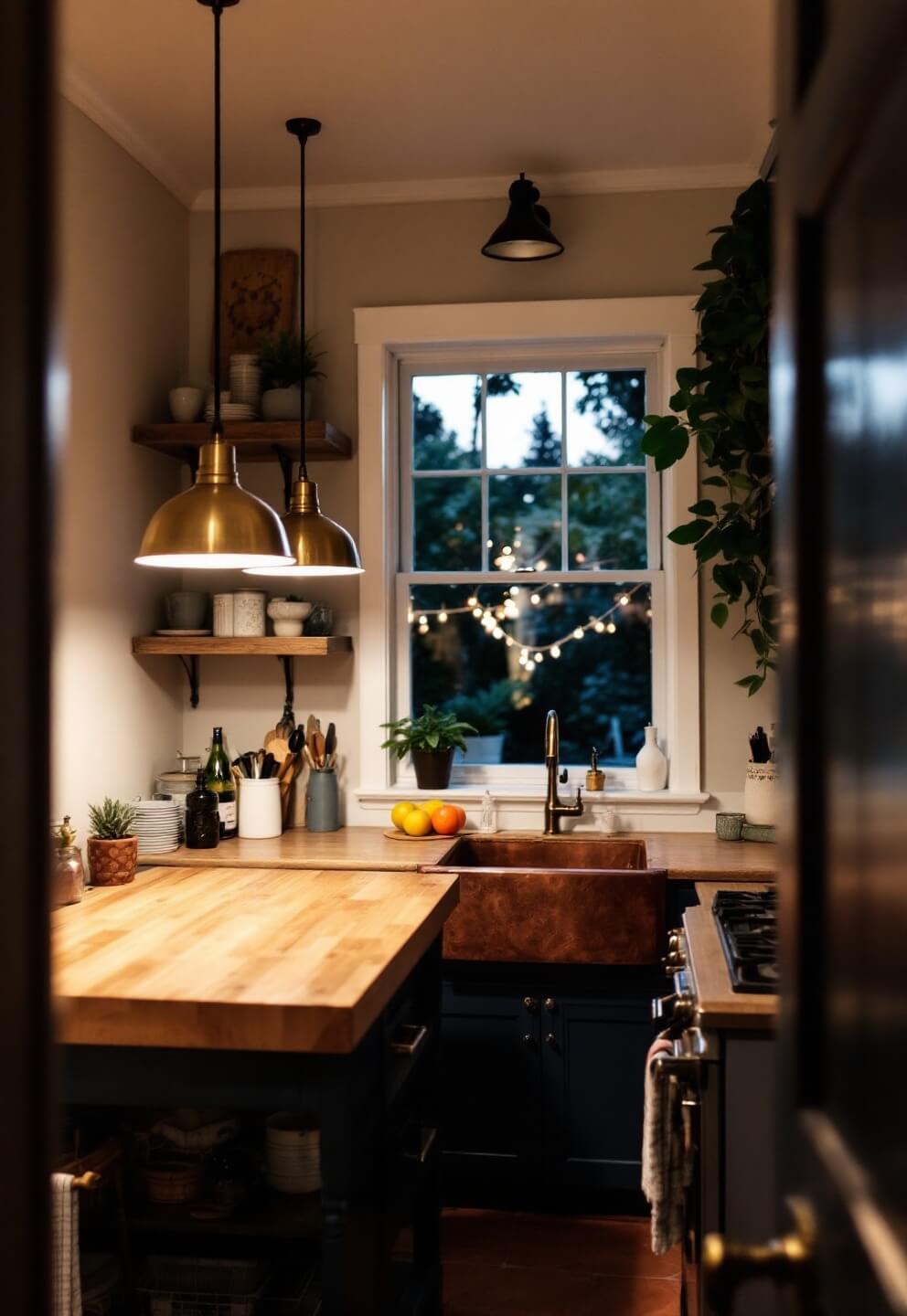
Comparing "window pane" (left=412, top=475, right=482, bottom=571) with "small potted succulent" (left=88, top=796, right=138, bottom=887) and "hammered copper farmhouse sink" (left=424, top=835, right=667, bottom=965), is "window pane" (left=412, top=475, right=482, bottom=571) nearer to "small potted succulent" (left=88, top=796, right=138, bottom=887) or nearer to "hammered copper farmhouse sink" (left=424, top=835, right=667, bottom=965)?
"hammered copper farmhouse sink" (left=424, top=835, right=667, bottom=965)

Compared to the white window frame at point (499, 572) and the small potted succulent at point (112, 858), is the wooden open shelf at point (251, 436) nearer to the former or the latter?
the white window frame at point (499, 572)

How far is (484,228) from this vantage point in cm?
425

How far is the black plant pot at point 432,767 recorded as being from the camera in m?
4.16

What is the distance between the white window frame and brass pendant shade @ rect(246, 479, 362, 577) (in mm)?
1122

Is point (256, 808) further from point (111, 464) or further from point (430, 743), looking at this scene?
point (111, 464)

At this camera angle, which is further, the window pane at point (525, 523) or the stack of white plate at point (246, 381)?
the window pane at point (525, 523)

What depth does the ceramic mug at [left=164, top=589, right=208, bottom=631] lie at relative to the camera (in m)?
4.10

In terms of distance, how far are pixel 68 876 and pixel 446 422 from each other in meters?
2.22

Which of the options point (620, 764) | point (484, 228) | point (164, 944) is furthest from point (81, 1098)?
point (484, 228)

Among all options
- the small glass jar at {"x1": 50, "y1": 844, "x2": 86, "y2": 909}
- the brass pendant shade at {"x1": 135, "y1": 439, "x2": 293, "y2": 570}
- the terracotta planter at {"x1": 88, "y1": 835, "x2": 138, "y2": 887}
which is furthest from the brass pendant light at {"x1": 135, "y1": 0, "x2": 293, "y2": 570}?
the terracotta planter at {"x1": 88, "y1": 835, "x2": 138, "y2": 887}

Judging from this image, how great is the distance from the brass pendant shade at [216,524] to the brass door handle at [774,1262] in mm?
1692

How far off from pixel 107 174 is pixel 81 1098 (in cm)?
275

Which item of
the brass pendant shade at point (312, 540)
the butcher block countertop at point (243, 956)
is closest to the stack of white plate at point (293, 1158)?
the butcher block countertop at point (243, 956)

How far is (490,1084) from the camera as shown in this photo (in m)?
3.54
